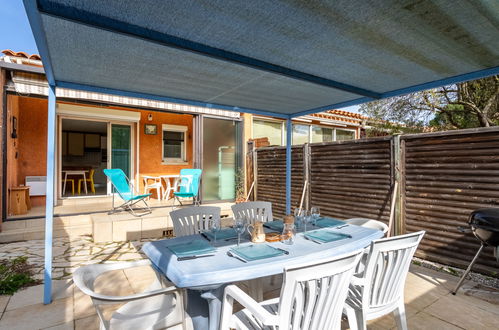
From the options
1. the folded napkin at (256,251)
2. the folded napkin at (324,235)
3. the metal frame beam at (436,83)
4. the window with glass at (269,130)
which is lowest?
the folded napkin at (324,235)

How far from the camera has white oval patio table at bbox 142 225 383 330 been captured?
154cm

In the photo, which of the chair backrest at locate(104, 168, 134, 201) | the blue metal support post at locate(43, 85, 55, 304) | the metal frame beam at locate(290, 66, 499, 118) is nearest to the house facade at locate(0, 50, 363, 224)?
the chair backrest at locate(104, 168, 134, 201)

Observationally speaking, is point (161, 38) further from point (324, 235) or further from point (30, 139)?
point (30, 139)

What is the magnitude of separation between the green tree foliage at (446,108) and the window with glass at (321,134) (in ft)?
4.94

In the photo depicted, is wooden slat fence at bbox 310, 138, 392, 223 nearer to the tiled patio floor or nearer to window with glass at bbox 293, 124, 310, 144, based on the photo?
the tiled patio floor

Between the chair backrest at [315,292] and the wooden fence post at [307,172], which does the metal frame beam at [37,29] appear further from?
the wooden fence post at [307,172]

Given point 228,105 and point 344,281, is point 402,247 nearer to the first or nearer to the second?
point 344,281

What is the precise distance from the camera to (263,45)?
2.11 m

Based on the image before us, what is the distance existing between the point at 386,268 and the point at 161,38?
2199 millimetres

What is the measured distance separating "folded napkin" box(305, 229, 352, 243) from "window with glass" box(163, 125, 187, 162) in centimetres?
660

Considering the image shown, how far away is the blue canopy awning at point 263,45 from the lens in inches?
63.9

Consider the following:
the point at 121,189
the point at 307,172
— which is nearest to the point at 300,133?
the point at 307,172

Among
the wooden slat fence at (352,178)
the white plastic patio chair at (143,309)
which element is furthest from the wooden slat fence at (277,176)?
the white plastic patio chair at (143,309)

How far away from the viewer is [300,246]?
6.81 ft
